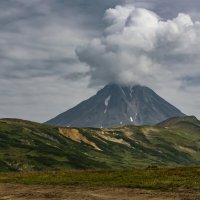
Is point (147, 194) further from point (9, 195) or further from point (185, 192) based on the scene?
point (9, 195)

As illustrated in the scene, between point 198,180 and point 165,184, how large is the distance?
468 cm

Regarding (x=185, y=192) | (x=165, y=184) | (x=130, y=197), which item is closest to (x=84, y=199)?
(x=130, y=197)

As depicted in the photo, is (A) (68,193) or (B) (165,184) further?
(B) (165,184)

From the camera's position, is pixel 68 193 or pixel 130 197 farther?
pixel 68 193

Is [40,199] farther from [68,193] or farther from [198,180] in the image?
[198,180]

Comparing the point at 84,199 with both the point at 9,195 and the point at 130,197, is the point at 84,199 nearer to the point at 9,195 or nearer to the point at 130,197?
the point at 130,197

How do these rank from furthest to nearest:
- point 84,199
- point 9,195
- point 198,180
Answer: point 198,180, point 9,195, point 84,199

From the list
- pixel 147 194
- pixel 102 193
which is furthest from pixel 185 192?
pixel 102 193

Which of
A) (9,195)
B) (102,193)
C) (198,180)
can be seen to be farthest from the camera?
(198,180)

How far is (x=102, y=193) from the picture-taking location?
43656 millimetres

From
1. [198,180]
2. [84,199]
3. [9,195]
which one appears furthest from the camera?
[198,180]

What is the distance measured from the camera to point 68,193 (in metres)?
Answer: 45.2

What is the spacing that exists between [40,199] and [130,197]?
30.0ft

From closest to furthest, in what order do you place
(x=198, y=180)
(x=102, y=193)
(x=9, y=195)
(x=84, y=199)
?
1. (x=84, y=199)
2. (x=102, y=193)
3. (x=9, y=195)
4. (x=198, y=180)
